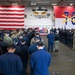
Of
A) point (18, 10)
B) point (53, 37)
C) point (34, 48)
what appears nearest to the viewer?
point (34, 48)

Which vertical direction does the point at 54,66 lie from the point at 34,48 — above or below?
below

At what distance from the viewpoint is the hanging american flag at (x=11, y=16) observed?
2980cm

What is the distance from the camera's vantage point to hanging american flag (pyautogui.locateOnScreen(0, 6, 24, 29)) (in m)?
29.8

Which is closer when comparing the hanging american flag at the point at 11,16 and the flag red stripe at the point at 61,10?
the hanging american flag at the point at 11,16

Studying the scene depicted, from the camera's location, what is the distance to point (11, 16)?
98.5 ft

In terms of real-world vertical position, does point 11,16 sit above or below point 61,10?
below

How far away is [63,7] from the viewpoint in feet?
102

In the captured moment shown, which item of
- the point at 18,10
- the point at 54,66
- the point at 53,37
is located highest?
the point at 18,10

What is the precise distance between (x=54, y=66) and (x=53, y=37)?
458 centimetres

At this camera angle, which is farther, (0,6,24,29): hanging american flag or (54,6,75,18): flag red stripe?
(54,6,75,18): flag red stripe

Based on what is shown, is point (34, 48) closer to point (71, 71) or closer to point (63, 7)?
point (71, 71)

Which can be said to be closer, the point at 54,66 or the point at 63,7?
the point at 54,66

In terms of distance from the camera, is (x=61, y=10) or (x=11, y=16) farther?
(x=61, y=10)

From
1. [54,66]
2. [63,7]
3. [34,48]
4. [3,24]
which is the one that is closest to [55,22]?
[63,7]
